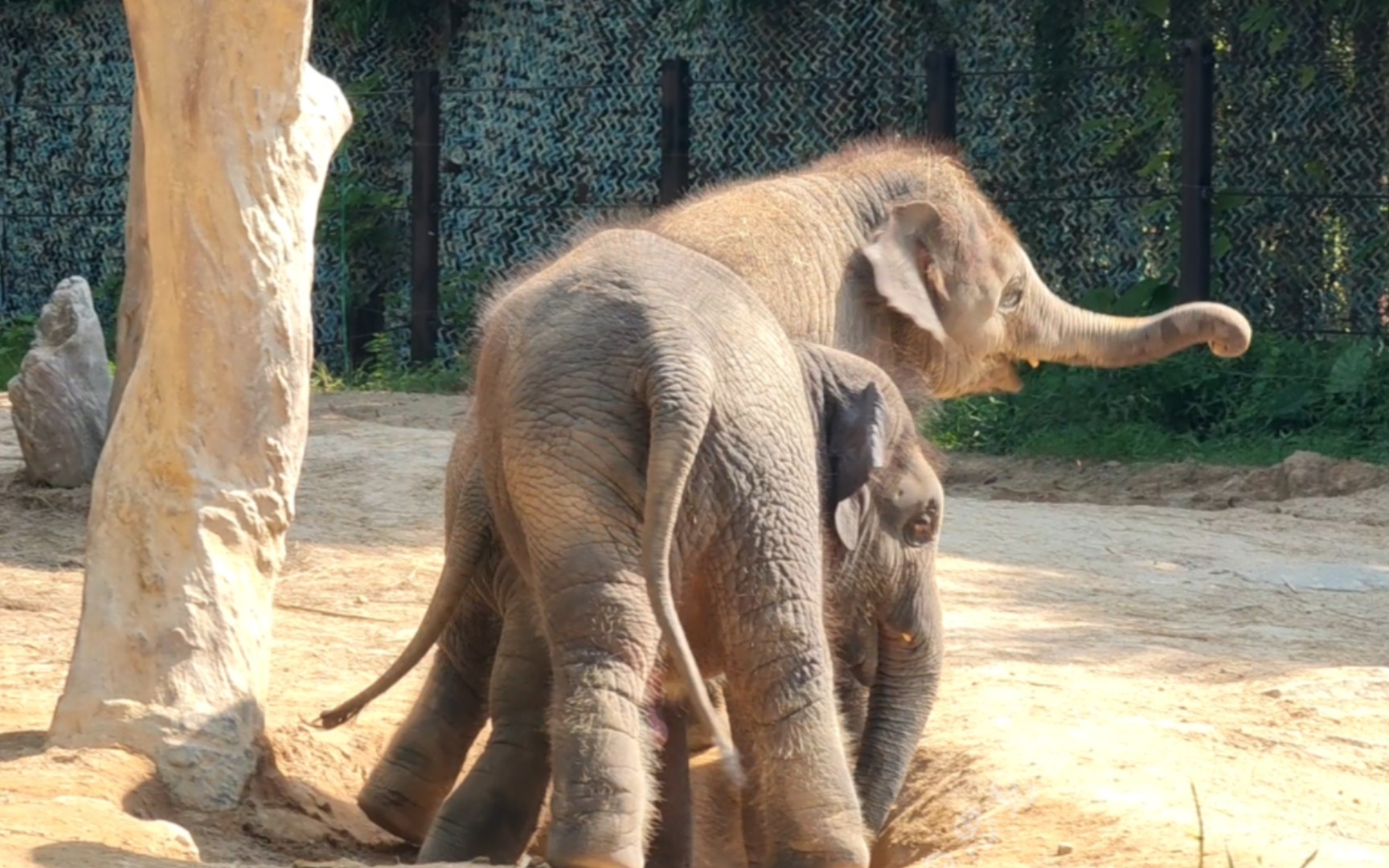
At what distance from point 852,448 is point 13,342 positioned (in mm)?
11601

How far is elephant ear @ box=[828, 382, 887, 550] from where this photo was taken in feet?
15.4

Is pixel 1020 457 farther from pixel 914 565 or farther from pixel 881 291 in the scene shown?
pixel 914 565

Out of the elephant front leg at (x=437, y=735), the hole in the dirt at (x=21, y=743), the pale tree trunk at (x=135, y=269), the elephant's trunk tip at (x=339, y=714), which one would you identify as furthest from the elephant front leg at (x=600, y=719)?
the pale tree trunk at (x=135, y=269)

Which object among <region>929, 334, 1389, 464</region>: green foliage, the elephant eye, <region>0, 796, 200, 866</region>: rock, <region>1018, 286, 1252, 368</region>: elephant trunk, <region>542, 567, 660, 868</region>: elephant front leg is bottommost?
<region>929, 334, 1389, 464</region>: green foliage

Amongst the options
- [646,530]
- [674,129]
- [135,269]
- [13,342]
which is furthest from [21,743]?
[13,342]

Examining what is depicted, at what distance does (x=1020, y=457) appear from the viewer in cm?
1139

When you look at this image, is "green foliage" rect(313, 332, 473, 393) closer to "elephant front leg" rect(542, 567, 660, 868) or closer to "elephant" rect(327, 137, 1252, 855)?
"elephant" rect(327, 137, 1252, 855)

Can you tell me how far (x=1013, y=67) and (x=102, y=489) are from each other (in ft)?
30.0

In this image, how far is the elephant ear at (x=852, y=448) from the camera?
471 cm

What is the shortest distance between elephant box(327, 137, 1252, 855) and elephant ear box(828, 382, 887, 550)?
45cm

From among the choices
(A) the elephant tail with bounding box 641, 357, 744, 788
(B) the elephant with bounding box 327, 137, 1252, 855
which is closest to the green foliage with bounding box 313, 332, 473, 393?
(B) the elephant with bounding box 327, 137, 1252, 855

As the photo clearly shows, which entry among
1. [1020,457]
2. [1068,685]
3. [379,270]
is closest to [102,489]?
[1068,685]

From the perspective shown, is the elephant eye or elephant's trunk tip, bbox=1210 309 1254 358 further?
elephant's trunk tip, bbox=1210 309 1254 358

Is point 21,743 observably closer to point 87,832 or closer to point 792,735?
point 87,832
